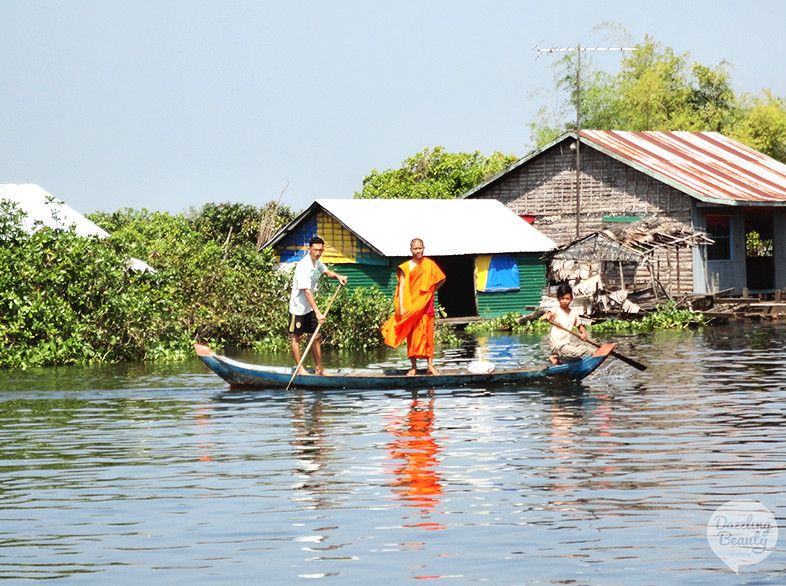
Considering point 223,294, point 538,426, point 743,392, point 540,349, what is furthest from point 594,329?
point 538,426

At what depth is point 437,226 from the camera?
32.8m

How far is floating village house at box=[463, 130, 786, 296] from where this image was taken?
108ft

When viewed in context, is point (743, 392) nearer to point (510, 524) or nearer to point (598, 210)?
point (510, 524)

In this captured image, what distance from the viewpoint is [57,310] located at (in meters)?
22.3

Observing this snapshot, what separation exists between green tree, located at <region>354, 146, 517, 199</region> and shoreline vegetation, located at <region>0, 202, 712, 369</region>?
66.6 ft

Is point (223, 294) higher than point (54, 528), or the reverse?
point (223, 294)

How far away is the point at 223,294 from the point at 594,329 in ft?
29.2

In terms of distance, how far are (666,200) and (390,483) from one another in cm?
2549

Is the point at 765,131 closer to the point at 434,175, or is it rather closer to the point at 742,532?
the point at 434,175

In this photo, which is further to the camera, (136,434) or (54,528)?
(136,434)

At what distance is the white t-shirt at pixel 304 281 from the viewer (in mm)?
16891

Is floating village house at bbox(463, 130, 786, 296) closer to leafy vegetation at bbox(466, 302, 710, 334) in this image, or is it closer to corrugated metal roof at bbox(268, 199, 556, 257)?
leafy vegetation at bbox(466, 302, 710, 334)

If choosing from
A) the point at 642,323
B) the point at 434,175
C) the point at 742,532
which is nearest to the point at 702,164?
the point at 642,323

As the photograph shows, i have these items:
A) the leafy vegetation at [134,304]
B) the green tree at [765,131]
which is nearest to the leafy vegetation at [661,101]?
the green tree at [765,131]
